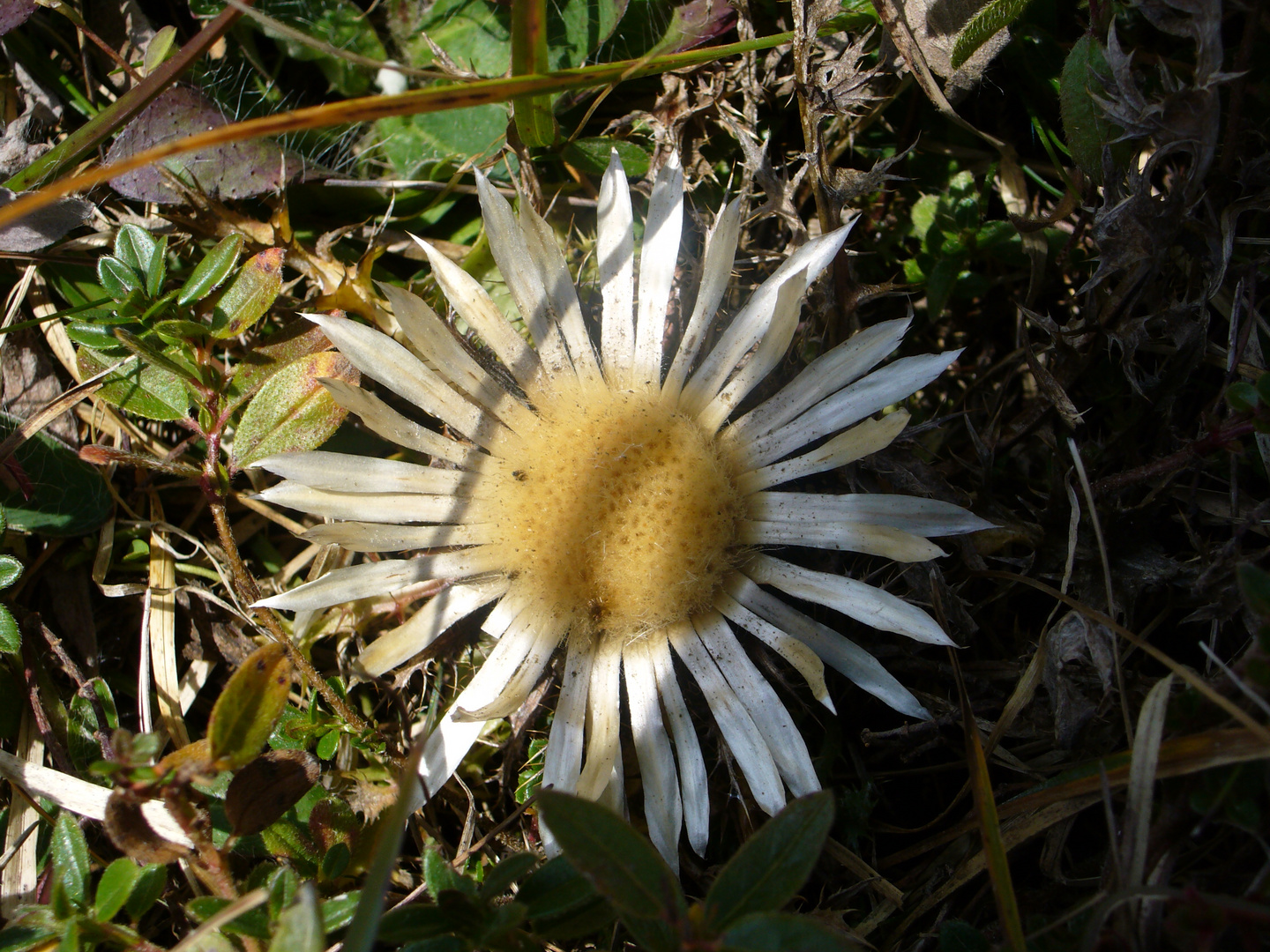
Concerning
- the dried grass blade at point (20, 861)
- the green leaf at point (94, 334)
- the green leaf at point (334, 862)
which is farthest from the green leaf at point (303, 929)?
the green leaf at point (94, 334)

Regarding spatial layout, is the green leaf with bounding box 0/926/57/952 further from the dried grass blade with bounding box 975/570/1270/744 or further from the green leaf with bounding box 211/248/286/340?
the dried grass blade with bounding box 975/570/1270/744

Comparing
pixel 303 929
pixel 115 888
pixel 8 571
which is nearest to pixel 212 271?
pixel 8 571

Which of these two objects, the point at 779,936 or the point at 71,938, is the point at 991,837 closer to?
the point at 779,936

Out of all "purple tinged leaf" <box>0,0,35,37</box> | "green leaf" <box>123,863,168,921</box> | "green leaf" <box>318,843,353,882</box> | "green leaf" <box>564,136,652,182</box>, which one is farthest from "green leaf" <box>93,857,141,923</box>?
"purple tinged leaf" <box>0,0,35,37</box>

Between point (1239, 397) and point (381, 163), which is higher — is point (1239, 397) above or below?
below

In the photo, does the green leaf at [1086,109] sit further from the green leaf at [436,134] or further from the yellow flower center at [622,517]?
the green leaf at [436,134]

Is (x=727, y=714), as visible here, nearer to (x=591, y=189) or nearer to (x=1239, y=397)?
(x=1239, y=397)

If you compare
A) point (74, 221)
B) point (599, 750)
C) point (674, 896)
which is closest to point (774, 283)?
point (599, 750)
